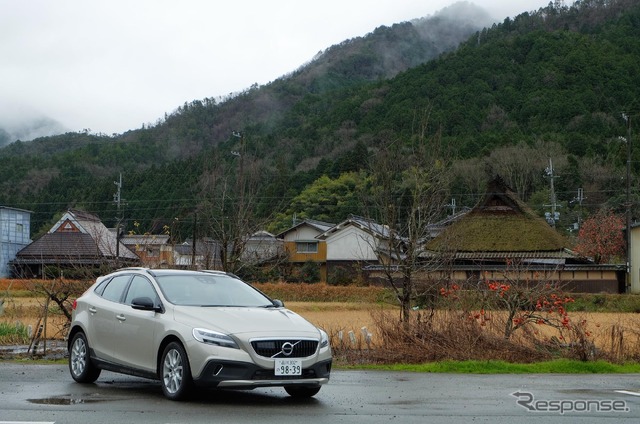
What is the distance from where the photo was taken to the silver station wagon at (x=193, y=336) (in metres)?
9.08

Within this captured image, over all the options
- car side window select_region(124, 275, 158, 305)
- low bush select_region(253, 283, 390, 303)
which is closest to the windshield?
car side window select_region(124, 275, 158, 305)

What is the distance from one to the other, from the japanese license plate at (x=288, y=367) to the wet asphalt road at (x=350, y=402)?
0.37m

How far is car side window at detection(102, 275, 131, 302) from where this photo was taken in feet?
36.4

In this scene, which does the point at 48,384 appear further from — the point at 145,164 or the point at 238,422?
the point at 145,164

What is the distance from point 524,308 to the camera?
1669cm

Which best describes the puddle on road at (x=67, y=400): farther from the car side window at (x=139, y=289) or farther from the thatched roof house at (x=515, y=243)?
the thatched roof house at (x=515, y=243)

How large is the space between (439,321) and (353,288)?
33.2 meters

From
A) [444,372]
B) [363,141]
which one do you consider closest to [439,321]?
[444,372]

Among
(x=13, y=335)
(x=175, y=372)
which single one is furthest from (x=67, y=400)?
(x=13, y=335)

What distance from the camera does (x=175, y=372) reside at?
939 cm

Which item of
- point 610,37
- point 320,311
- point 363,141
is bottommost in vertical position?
point 320,311

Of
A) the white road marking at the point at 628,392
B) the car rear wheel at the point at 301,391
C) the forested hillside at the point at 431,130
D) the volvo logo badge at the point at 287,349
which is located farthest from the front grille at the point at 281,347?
the forested hillside at the point at 431,130

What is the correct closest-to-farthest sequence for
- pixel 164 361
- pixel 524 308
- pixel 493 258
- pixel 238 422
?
pixel 238 422 → pixel 164 361 → pixel 524 308 → pixel 493 258

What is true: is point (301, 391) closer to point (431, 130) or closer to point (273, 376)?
point (273, 376)
